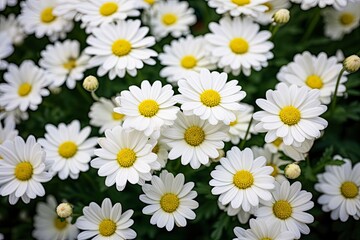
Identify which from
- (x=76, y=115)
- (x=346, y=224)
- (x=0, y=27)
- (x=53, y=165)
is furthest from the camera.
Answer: (x=0, y=27)

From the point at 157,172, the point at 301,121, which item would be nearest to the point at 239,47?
the point at 301,121

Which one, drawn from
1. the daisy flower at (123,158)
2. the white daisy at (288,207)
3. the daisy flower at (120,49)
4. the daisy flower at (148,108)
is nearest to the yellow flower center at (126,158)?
the daisy flower at (123,158)

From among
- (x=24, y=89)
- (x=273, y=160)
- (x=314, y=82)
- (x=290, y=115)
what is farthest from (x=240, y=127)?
(x=24, y=89)

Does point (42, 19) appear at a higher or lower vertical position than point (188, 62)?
lower

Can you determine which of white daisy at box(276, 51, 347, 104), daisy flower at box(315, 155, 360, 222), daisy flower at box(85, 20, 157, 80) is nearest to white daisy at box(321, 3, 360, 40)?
white daisy at box(276, 51, 347, 104)

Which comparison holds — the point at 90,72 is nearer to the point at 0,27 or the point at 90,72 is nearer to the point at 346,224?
the point at 0,27

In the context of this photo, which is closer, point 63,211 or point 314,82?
point 63,211

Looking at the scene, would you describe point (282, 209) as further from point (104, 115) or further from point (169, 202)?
point (104, 115)

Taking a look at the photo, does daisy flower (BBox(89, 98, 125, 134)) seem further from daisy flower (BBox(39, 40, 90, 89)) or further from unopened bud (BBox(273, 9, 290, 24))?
unopened bud (BBox(273, 9, 290, 24))
